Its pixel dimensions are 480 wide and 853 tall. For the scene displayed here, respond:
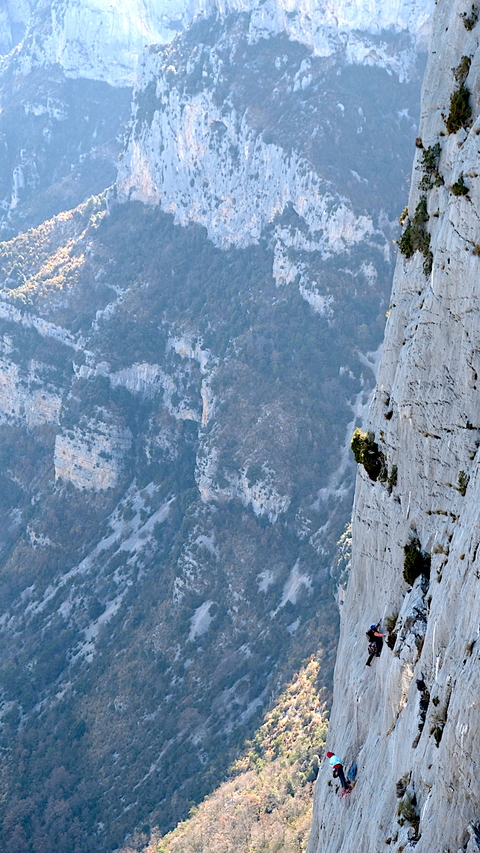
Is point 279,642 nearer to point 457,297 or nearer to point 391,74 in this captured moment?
point 457,297

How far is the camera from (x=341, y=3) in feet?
392

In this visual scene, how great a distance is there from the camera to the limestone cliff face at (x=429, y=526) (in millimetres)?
18234

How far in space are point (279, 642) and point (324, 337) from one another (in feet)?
122

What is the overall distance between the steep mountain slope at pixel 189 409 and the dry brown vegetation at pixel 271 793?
9.19 ft

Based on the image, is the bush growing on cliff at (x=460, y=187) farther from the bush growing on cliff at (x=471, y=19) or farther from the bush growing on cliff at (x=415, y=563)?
the bush growing on cliff at (x=415, y=563)

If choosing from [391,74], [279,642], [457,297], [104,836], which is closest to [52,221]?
[391,74]

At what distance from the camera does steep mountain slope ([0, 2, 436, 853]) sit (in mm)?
84812

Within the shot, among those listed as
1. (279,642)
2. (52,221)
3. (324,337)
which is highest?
(52,221)

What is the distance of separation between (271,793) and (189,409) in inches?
2174

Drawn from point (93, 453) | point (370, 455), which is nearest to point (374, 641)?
point (370, 455)

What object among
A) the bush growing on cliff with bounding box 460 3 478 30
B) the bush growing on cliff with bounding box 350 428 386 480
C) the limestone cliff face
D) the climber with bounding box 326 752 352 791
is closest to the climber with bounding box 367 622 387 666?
the limestone cliff face

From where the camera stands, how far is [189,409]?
111 meters

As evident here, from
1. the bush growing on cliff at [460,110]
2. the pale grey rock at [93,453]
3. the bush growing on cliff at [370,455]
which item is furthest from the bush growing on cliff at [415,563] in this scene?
the pale grey rock at [93,453]

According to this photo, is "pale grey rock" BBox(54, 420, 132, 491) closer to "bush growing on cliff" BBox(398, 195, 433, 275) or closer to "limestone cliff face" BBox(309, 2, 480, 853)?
"limestone cliff face" BBox(309, 2, 480, 853)
